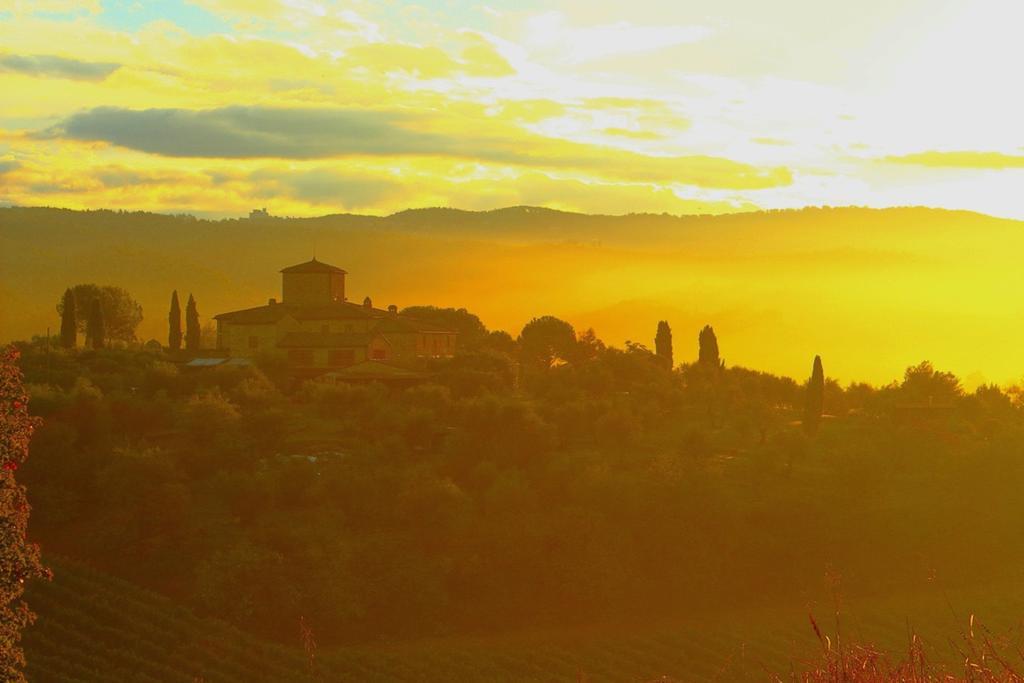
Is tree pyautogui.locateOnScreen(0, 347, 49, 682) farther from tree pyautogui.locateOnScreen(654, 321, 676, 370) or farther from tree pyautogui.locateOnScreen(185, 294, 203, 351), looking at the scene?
tree pyautogui.locateOnScreen(185, 294, 203, 351)

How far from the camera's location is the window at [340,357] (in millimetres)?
74938

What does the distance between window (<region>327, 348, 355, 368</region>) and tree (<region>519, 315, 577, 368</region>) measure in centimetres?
2440

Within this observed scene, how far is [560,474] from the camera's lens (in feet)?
161

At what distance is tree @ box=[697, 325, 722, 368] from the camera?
8306 cm

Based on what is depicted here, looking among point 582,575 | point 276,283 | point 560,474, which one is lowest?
point 582,575

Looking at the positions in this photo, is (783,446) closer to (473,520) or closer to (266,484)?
(473,520)

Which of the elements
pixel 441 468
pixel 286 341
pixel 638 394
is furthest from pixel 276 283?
pixel 441 468

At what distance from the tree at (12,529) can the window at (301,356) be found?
5644 cm

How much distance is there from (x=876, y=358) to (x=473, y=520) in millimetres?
162684

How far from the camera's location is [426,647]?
36219mm

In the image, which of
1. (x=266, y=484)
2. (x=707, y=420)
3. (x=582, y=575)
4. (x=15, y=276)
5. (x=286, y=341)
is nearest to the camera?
(x=582, y=575)

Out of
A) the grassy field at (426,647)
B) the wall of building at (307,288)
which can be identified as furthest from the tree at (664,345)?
the grassy field at (426,647)

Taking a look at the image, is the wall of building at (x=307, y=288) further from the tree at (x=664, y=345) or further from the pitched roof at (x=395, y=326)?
the tree at (x=664, y=345)

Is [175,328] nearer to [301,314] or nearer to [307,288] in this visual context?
[307,288]
